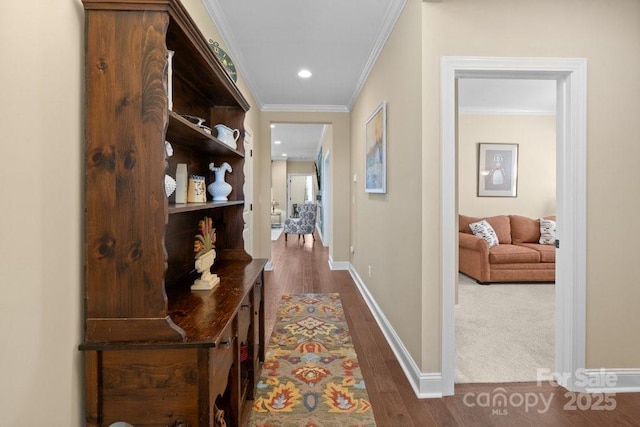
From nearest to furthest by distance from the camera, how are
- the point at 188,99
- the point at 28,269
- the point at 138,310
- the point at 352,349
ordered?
the point at 28,269, the point at 138,310, the point at 188,99, the point at 352,349

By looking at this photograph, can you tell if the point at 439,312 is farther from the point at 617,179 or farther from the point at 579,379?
the point at 617,179

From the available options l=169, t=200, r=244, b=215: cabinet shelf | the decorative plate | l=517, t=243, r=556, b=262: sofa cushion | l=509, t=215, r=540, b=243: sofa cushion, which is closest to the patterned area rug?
l=169, t=200, r=244, b=215: cabinet shelf

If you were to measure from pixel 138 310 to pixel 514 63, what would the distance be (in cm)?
232

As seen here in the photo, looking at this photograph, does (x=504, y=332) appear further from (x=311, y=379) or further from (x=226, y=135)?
(x=226, y=135)

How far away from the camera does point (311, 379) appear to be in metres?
2.05

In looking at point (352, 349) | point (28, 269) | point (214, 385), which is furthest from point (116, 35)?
point (352, 349)

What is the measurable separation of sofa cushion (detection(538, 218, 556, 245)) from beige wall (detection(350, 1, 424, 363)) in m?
3.07

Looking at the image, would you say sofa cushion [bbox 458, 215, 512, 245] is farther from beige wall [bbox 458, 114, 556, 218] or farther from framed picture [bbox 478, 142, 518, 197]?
framed picture [bbox 478, 142, 518, 197]

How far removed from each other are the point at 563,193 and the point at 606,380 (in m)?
1.18

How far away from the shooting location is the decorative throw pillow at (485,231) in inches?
180

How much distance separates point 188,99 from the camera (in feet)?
5.97

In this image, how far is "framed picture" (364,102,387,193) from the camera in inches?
110

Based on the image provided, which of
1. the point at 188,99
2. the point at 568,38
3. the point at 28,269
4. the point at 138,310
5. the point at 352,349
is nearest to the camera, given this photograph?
the point at 28,269

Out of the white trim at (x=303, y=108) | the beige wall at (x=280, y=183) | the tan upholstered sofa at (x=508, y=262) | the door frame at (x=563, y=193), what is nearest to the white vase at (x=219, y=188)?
the door frame at (x=563, y=193)
